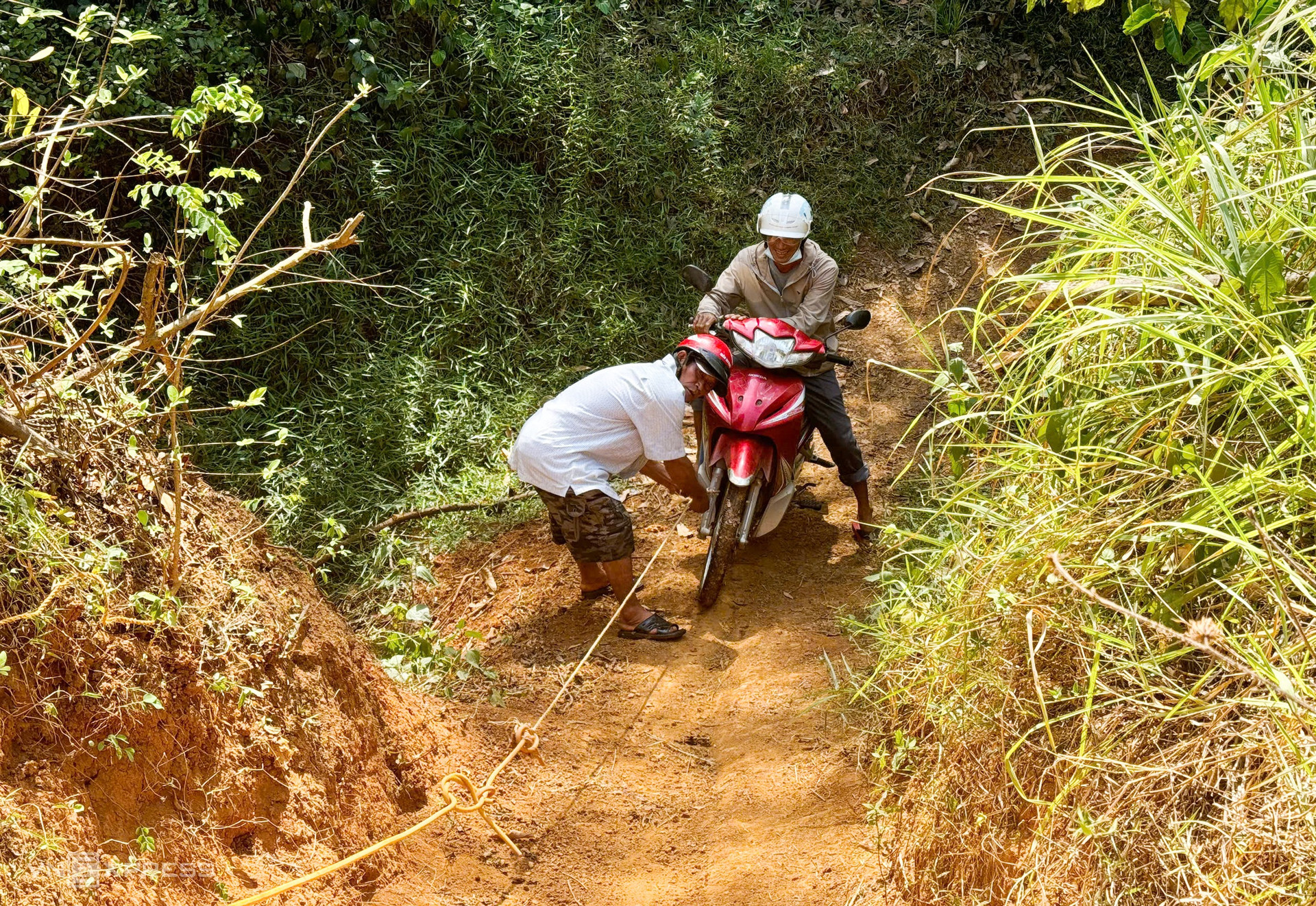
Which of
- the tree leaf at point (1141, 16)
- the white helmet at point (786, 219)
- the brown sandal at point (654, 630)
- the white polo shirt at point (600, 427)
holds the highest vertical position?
the tree leaf at point (1141, 16)

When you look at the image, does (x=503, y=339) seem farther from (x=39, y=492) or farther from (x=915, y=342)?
(x=39, y=492)

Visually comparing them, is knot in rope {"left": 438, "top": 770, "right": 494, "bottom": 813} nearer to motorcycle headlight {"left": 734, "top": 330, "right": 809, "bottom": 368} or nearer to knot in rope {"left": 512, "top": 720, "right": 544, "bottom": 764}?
knot in rope {"left": 512, "top": 720, "right": 544, "bottom": 764}

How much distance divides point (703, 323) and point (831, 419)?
85 centimetres

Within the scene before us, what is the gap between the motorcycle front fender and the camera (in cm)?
533

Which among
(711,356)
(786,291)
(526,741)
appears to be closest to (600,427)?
(711,356)

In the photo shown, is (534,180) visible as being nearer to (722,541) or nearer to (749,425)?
(749,425)

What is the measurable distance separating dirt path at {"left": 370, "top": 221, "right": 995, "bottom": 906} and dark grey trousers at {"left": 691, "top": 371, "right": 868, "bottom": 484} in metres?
0.51

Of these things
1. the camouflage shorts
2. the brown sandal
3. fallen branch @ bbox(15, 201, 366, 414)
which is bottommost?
the brown sandal

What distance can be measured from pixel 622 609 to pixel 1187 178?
3.11m

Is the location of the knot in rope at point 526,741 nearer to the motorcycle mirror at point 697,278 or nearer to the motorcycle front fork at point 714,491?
the motorcycle front fork at point 714,491

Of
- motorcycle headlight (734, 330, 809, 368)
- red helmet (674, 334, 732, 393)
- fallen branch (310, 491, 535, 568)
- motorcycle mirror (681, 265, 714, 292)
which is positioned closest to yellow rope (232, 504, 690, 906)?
red helmet (674, 334, 732, 393)

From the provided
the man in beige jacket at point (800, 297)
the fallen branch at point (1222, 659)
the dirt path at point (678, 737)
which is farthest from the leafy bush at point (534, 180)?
the fallen branch at point (1222, 659)

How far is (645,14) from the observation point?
30.5ft

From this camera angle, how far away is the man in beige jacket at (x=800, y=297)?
5.80 meters
